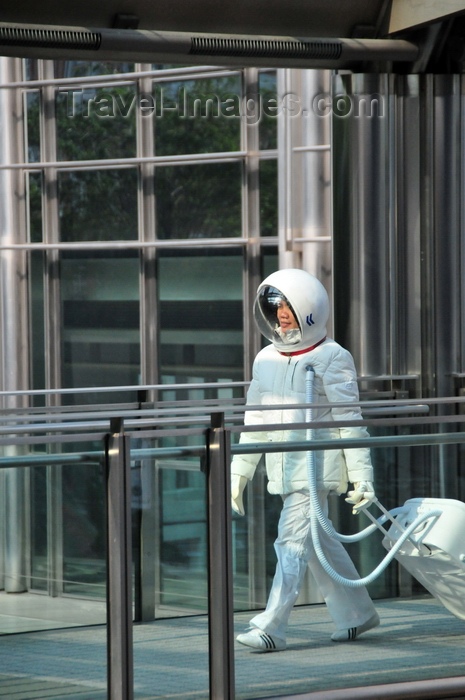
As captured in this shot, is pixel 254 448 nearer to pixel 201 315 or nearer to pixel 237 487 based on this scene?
pixel 237 487

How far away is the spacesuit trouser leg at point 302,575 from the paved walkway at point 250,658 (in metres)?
0.09

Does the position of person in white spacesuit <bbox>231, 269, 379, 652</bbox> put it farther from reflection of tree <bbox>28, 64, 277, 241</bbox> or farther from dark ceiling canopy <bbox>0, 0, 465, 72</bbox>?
reflection of tree <bbox>28, 64, 277, 241</bbox>

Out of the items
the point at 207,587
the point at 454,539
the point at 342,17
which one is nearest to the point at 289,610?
the point at 207,587

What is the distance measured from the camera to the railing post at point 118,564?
4.88m

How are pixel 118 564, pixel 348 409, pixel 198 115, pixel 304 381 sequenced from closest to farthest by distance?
pixel 118 564 → pixel 348 409 → pixel 304 381 → pixel 198 115

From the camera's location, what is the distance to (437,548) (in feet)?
18.1

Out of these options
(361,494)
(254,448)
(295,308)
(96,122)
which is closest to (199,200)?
(96,122)

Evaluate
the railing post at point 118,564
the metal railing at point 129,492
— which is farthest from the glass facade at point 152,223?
the railing post at point 118,564

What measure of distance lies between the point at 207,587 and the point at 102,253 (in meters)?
9.00

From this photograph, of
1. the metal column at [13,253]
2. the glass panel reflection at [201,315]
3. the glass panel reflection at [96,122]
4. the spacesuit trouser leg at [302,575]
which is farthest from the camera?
the metal column at [13,253]

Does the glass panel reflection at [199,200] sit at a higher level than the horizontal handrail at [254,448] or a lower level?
higher

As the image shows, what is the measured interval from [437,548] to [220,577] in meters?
1.10

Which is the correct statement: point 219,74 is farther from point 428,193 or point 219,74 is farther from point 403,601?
point 403,601

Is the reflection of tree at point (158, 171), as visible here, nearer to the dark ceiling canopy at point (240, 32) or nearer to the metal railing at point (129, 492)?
the dark ceiling canopy at point (240, 32)
